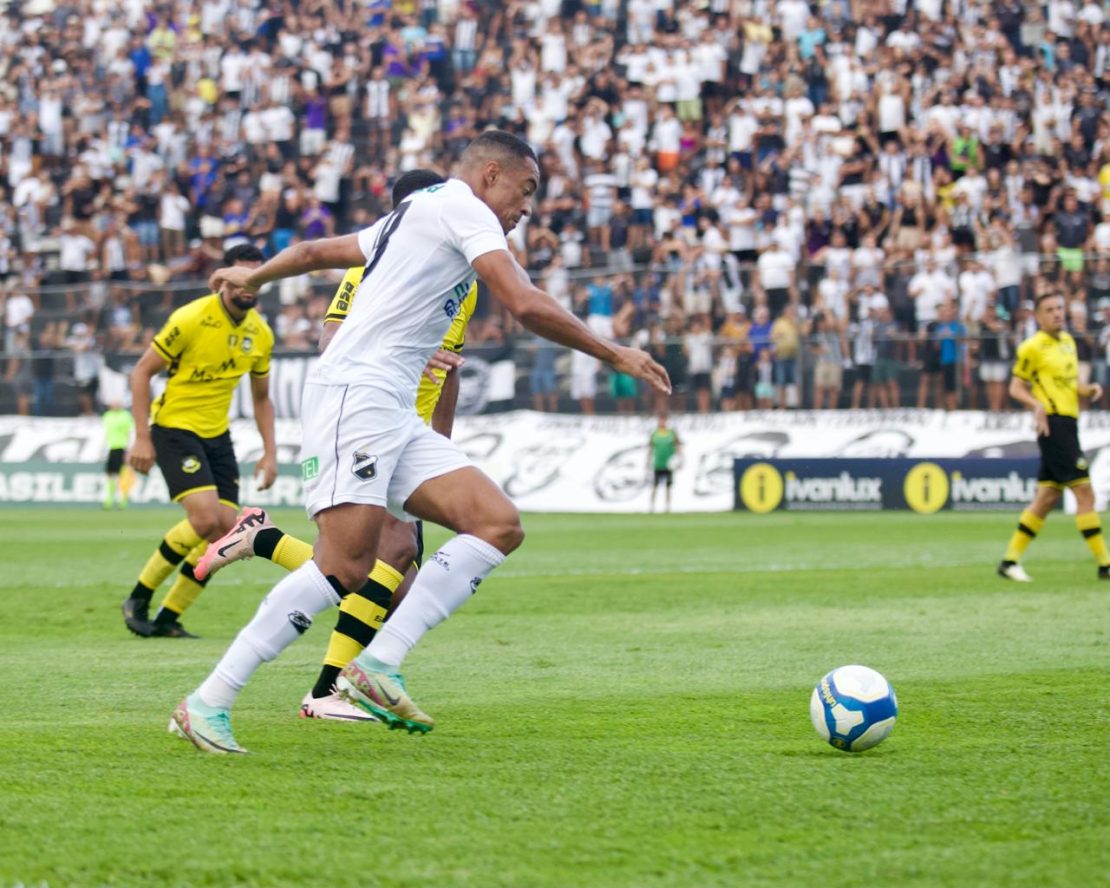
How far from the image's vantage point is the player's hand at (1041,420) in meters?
14.7

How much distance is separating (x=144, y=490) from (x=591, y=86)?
448 inches

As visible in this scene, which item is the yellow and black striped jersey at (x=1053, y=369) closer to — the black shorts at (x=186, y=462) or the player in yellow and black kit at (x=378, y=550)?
the black shorts at (x=186, y=462)

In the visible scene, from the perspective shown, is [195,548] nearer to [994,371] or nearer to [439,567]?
[439,567]

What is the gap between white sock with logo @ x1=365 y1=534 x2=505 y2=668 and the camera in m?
6.40

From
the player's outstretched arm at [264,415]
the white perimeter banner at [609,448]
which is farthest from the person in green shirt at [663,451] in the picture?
the player's outstretched arm at [264,415]

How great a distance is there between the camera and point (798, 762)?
5.73 meters

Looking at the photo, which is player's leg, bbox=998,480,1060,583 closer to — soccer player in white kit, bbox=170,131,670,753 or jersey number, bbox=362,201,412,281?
soccer player in white kit, bbox=170,131,670,753

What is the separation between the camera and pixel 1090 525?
49.1 ft

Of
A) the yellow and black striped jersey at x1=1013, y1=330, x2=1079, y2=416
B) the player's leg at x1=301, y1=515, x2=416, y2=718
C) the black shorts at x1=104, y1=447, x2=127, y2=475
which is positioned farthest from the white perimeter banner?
the player's leg at x1=301, y1=515, x2=416, y2=718

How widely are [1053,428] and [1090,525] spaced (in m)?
0.93

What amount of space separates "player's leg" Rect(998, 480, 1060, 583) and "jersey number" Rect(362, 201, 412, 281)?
9297 millimetres

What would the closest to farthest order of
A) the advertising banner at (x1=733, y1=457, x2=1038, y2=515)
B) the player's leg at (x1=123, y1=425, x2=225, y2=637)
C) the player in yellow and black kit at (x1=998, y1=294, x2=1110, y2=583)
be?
the player's leg at (x1=123, y1=425, x2=225, y2=637), the player in yellow and black kit at (x1=998, y1=294, x2=1110, y2=583), the advertising banner at (x1=733, y1=457, x2=1038, y2=515)

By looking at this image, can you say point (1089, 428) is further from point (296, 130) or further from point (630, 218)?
point (296, 130)

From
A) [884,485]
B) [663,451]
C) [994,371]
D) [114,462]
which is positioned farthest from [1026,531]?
[114,462]
